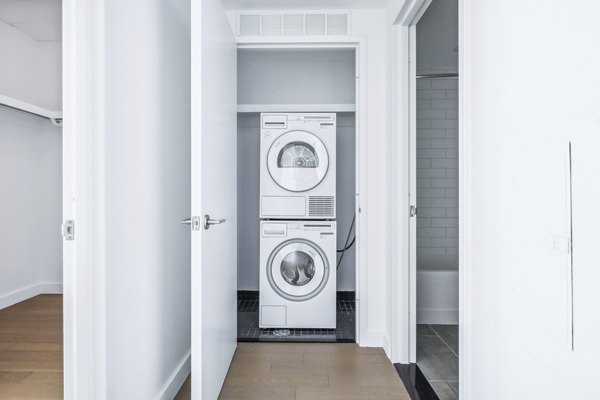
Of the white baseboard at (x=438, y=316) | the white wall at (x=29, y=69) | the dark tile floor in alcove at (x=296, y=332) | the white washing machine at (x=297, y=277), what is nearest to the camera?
the dark tile floor in alcove at (x=296, y=332)

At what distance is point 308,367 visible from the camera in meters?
2.05

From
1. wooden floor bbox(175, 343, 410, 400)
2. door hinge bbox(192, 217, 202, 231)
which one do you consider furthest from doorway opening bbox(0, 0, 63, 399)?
door hinge bbox(192, 217, 202, 231)

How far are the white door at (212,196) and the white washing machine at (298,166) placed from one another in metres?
0.46

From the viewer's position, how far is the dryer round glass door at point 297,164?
8.45 ft

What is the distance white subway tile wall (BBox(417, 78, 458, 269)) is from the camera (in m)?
3.14

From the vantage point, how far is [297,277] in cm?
262

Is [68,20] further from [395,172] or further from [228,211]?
[395,172]

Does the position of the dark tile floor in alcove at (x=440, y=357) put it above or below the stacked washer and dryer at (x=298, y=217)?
below

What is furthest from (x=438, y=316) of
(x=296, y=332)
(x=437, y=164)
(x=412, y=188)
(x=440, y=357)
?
(x=437, y=164)

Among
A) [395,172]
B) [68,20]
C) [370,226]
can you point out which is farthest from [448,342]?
[68,20]

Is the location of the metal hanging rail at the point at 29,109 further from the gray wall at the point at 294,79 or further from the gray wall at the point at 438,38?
the gray wall at the point at 438,38
